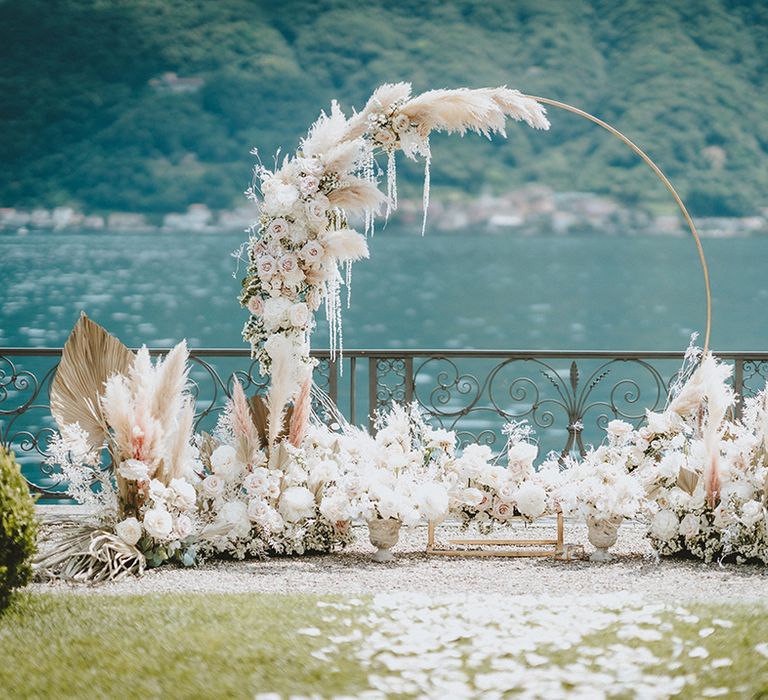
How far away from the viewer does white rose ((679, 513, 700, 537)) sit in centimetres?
628

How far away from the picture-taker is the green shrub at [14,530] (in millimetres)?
5074

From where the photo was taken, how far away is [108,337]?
6434mm

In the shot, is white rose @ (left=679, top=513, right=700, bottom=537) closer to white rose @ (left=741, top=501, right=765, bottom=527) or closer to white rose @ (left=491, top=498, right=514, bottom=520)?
white rose @ (left=741, top=501, right=765, bottom=527)

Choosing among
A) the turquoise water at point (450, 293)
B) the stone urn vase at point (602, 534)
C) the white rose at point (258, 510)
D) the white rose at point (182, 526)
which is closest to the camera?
the white rose at point (182, 526)

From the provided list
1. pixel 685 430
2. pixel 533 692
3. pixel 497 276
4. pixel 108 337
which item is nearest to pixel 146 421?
pixel 108 337

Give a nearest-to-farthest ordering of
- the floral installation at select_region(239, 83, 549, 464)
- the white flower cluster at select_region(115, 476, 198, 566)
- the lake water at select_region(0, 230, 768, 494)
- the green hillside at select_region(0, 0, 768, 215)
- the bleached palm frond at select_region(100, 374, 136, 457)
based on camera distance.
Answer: the bleached palm frond at select_region(100, 374, 136, 457) < the white flower cluster at select_region(115, 476, 198, 566) < the floral installation at select_region(239, 83, 549, 464) < the lake water at select_region(0, 230, 768, 494) < the green hillside at select_region(0, 0, 768, 215)

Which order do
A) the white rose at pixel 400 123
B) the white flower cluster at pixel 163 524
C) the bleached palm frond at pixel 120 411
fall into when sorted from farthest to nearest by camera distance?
1. the white rose at pixel 400 123
2. the white flower cluster at pixel 163 524
3. the bleached palm frond at pixel 120 411

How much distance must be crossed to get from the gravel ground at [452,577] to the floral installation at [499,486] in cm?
28

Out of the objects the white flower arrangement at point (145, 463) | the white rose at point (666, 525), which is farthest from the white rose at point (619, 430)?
the white flower arrangement at point (145, 463)

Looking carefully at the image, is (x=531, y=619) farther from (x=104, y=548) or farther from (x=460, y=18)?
(x=460, y=18)

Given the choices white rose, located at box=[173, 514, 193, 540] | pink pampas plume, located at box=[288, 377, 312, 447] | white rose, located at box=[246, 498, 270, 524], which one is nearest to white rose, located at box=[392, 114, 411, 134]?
pink pampas plume, located at box=[288, 377, 312, 447]

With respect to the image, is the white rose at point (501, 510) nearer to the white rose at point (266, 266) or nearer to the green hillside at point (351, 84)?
the white rose at point (266, 266)

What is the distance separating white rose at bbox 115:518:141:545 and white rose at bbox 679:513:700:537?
3089 millimetres

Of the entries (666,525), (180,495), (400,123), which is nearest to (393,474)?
(180,495)
